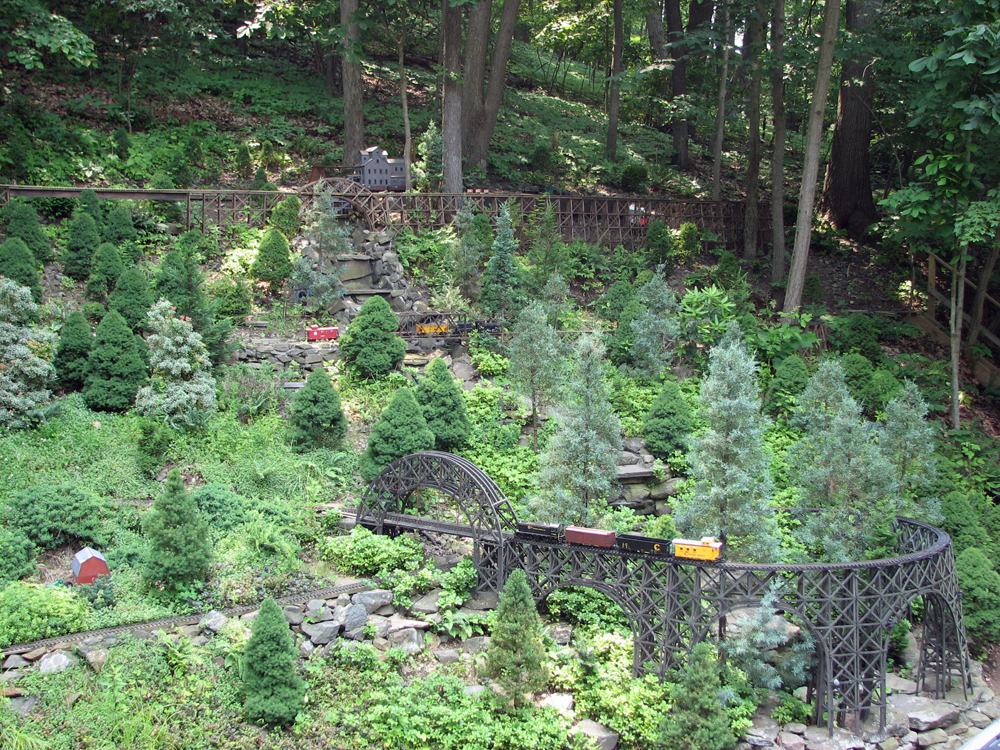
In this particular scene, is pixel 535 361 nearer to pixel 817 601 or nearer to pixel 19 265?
pixel 817 601

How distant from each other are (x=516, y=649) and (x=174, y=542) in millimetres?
4709

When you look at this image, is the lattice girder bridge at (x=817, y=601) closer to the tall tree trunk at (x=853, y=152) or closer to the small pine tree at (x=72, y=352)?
the small pine tree at (x=72, y=352)

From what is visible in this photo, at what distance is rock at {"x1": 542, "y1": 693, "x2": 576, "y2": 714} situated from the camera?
1051cm

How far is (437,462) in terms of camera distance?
12.7 metres

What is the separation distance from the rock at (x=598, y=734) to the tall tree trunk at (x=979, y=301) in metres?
15.3

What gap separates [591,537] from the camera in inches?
437

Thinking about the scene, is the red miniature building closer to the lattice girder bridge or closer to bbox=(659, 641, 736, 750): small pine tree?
the lattice girder bridge

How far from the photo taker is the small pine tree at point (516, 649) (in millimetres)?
10148

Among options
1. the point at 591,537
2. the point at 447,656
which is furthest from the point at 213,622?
the point at 591,537

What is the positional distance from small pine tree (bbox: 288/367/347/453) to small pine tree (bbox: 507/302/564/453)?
3328 millimetres

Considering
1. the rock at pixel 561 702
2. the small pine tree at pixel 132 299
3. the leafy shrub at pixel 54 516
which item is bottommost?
the rock at pixel 561 702

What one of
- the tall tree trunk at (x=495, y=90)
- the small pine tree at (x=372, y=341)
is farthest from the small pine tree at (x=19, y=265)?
the tall tree trunk at (x=495, y=90)

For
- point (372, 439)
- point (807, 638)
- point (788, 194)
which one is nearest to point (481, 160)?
point (788, 194)

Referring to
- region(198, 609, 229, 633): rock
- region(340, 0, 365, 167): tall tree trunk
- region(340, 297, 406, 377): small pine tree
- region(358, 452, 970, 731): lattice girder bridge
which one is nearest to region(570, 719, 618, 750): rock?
region(358, 452, 970, 731): lattice girder bridge
